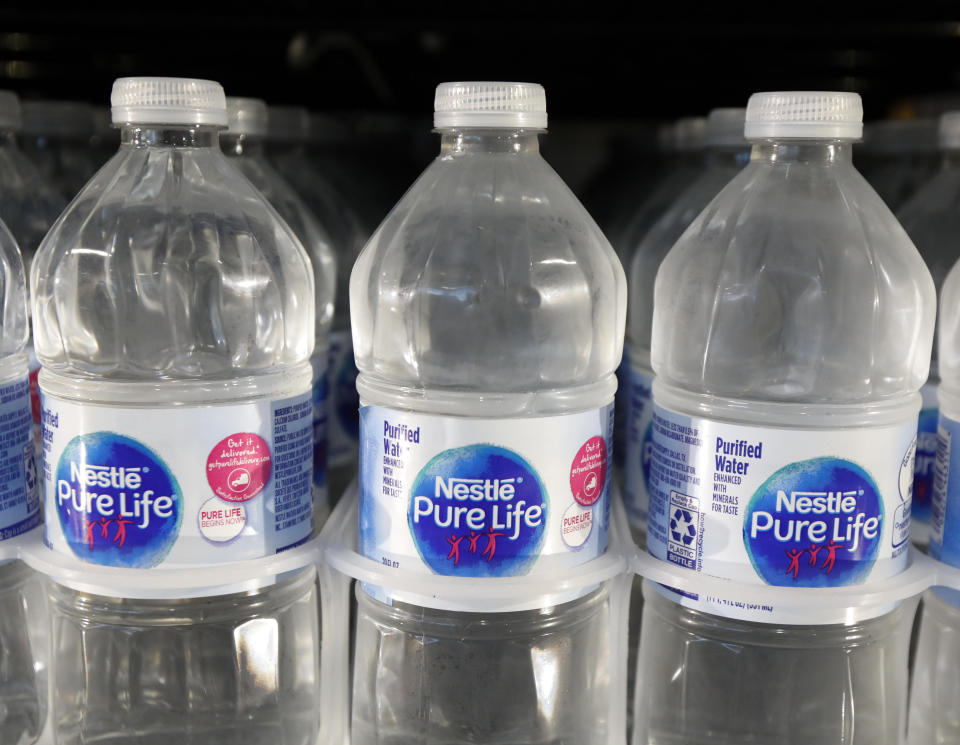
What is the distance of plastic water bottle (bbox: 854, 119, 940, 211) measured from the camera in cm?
150

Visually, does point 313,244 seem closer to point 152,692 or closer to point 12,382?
point 12,382

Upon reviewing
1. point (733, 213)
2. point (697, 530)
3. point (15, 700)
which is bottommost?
point (15, 700)

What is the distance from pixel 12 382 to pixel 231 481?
289 mm

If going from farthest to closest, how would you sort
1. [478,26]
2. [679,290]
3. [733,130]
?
[478,26] → [733,130] → [679,290]

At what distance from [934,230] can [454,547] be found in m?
0.80

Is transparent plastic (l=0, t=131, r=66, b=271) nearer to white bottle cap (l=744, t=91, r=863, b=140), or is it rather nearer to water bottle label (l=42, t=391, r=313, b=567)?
water bottle label (l=42, t=391, r=313, b=567)

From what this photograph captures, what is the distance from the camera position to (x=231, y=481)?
102 centimetres

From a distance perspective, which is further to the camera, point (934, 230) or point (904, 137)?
point (904, 137)

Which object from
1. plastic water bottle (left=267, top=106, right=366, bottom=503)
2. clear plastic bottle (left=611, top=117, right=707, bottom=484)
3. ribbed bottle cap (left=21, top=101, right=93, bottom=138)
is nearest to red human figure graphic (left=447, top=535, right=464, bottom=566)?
plastic water bottle (left=267, top=106, right=366, bottom=503)

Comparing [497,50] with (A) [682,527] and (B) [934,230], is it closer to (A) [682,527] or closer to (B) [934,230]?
(B) [934,230]

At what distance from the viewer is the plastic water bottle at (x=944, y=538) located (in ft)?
3.50

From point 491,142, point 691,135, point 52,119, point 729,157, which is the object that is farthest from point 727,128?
→ point 52,119

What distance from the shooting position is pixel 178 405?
101 centimetres

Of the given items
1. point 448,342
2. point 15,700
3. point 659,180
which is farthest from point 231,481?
point 659,180
